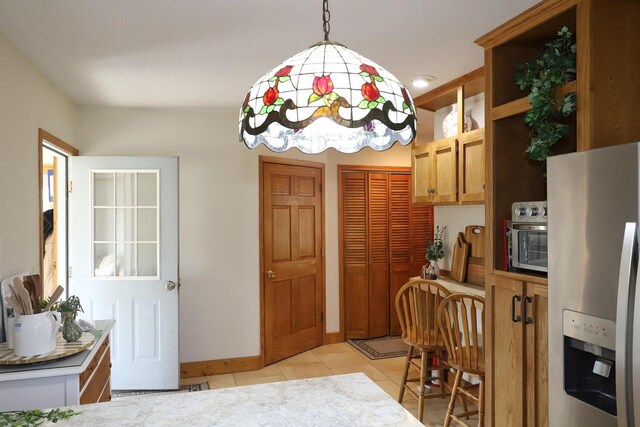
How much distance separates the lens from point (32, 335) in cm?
231

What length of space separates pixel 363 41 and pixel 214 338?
3.00m

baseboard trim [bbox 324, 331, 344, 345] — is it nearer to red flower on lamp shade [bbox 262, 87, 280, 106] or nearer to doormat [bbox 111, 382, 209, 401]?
doormat [bbox 111, 382, 209, 401]

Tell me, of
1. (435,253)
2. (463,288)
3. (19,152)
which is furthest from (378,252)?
(19,152)

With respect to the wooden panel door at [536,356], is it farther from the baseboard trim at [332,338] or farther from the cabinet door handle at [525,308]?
the baseboard trim at [332,338]

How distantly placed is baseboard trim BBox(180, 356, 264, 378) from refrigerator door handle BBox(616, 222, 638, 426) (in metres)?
3.42

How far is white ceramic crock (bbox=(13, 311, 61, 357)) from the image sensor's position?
2.30 m

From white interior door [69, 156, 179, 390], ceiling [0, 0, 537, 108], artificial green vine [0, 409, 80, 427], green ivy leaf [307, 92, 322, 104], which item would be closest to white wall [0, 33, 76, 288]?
ceiling [0, 0, 537, 108]

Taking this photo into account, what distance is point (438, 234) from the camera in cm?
425

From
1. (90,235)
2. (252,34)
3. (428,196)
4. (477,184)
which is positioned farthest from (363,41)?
(90,235)

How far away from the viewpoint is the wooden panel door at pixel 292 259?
4.75 metres

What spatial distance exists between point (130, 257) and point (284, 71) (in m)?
3.25

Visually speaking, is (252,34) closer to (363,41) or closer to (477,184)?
(363,41)

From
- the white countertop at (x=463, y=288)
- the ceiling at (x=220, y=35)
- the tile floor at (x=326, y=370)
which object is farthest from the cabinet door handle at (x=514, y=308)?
the tile floor at (x=326, y=370)

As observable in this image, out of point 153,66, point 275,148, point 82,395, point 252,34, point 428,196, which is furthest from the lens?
point 428,196
